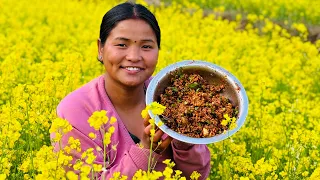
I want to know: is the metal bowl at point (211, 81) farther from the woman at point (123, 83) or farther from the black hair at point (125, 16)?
the black hair at point (125, 16)

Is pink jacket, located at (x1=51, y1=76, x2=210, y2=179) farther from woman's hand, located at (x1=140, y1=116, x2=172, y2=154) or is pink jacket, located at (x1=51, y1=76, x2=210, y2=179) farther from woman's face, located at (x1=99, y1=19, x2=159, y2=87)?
woman's face, located at (x1=99, y1=19, x2=159, y2=87)

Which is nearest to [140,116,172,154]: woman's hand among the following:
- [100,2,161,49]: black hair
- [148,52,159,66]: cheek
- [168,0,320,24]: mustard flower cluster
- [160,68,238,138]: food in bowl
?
[160,68,238,138]: food in bowl

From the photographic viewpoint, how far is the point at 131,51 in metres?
3.00

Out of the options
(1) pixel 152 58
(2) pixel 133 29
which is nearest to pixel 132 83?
(1) pixel 152 58

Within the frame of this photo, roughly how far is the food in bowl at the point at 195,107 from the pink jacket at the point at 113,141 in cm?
22

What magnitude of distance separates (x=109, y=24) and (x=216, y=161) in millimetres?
1235

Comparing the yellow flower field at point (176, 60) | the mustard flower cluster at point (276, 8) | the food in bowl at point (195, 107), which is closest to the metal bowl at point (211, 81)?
the food in bowl at point (195, 107)

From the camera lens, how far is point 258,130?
4.30 meters

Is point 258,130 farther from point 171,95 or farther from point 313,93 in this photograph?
point 313,93

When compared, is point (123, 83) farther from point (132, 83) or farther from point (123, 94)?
point (123, 94)

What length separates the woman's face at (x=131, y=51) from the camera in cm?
300

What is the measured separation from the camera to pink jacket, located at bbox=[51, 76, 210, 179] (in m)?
2.89

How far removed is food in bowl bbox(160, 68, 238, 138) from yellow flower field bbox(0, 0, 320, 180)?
1.45 feet

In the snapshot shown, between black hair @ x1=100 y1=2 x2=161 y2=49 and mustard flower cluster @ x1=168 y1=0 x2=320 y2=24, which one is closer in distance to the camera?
black hair @ x1=100 y1=2 x2=161 y2=49
